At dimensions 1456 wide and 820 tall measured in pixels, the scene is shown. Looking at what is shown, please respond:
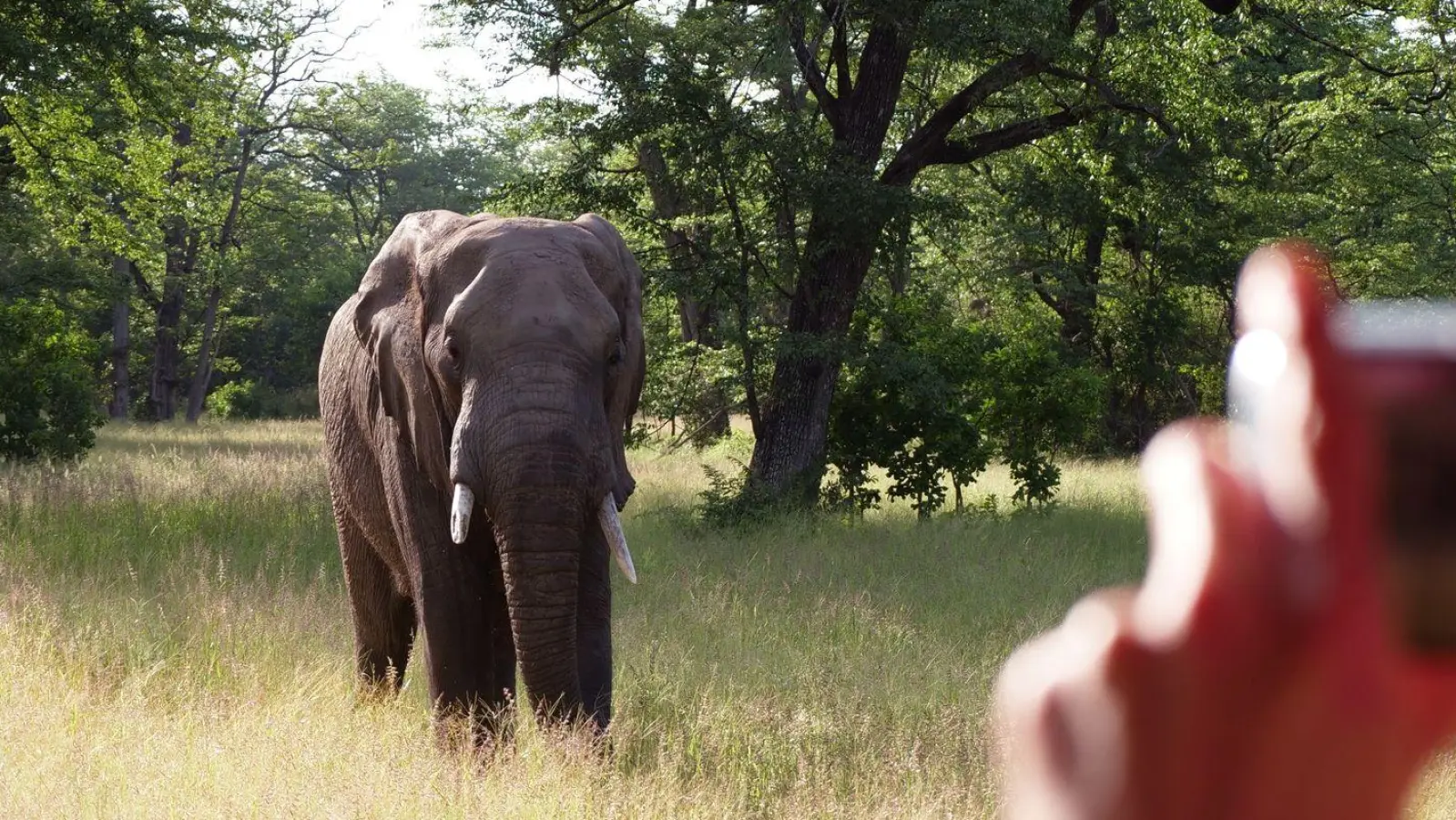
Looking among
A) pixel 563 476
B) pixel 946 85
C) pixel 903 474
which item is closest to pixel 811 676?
pixel 563 476

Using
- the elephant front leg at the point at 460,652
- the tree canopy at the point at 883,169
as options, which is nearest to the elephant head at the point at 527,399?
the elephant front leg at the point at 460,652

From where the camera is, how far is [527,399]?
17.8ft

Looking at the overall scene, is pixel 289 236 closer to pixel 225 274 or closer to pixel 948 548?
pixel 225 274

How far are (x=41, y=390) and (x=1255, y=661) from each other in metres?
21.5

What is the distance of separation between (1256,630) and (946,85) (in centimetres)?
2322

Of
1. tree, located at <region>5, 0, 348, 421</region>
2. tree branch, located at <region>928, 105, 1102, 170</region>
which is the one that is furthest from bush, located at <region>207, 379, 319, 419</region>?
tree branch, located at <region>928, 105, 1102, 170</region>

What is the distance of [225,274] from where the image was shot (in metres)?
41.0

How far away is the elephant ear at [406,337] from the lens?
596 centimetres

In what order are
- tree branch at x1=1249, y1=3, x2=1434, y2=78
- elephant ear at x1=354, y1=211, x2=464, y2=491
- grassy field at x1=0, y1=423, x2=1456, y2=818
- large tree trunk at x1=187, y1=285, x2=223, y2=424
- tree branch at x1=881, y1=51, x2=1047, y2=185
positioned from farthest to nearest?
large tree trunk at x1=187, y1=285, x2=223, y2=424 → tree branch at x1=1249, y1=3, x2=1434, y2=78 → tree branch at x1=881, y1=51, x2=1047, y2=185 → elephant ear at x1=354, y1=211, x2=464, y2=491 → grassy field at x1=0, y1=423, x2=1456, y2=818

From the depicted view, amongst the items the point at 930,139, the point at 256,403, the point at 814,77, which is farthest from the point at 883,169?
the point at 256,403

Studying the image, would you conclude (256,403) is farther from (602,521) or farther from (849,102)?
(602,521)

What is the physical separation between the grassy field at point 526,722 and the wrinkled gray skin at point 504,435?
0.40 m

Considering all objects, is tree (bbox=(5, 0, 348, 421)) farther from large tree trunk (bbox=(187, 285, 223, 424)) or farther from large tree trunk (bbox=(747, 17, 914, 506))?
large tree trunk (bbox=(747, 17, 914, 506))

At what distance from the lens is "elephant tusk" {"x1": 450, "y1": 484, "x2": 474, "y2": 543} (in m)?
5.39
